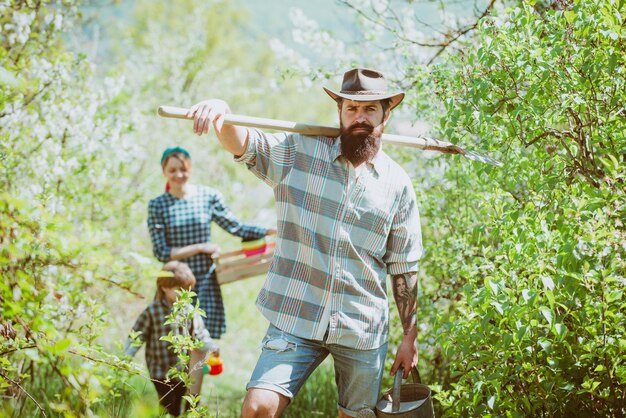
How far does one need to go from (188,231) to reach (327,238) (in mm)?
2195

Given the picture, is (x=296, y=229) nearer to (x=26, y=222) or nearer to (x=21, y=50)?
(x=26, y=222)

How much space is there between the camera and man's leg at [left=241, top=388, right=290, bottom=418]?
3106 millimetres

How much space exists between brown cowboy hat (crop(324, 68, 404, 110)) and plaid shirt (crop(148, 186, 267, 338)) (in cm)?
206

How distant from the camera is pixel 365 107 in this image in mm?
3613

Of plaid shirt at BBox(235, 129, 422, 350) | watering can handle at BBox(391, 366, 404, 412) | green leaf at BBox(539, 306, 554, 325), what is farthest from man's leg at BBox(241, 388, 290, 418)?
green leaf at BBox(539, 306, 554, 325)

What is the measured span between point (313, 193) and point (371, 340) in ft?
2.54

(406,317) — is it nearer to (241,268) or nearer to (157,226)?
(241,268)

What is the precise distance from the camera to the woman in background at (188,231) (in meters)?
5.28

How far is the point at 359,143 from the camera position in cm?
351

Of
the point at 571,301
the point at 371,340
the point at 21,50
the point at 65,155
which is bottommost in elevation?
the point at 371,340

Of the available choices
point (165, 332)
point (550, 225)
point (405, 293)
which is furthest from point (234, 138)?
point (165, 332)

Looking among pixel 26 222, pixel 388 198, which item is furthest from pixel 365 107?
pixel 26 222

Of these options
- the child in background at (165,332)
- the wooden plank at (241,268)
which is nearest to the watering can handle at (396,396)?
the child in background at (165,332)

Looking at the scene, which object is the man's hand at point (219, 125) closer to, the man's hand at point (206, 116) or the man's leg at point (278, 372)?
the man's hand at point (206, 116)
